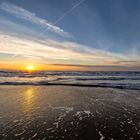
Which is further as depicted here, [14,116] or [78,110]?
[78,110]

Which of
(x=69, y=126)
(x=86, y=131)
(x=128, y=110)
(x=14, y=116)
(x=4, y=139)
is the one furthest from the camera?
(x=128, y=110)

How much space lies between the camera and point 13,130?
598 cm

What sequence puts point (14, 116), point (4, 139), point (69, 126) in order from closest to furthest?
point (4, 139)
point (69, 126)
point (14, 116)

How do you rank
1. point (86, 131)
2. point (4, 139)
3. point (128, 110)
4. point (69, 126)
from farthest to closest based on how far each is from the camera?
point (128, 110) → point (69, 126) → point (86, 131) → point (4, 139)

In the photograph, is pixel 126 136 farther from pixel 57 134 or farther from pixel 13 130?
pixel 13 130

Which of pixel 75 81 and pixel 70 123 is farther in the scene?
pixel 75 81

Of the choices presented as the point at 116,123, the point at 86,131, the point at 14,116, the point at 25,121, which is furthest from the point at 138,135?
the point at 14,116

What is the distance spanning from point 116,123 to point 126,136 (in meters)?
1.34

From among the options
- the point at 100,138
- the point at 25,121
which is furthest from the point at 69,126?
the point at 25,121

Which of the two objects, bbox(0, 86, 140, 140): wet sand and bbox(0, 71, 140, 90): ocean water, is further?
bbox(0, 71, 140, 90): ocean water

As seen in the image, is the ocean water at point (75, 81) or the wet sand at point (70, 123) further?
the ocean water at point (75, 81)

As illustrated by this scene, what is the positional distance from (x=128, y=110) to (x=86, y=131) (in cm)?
408

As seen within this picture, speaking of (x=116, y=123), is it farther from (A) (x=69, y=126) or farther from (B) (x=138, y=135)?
(A) (x=69, y=126)

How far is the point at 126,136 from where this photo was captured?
5.65 metres
